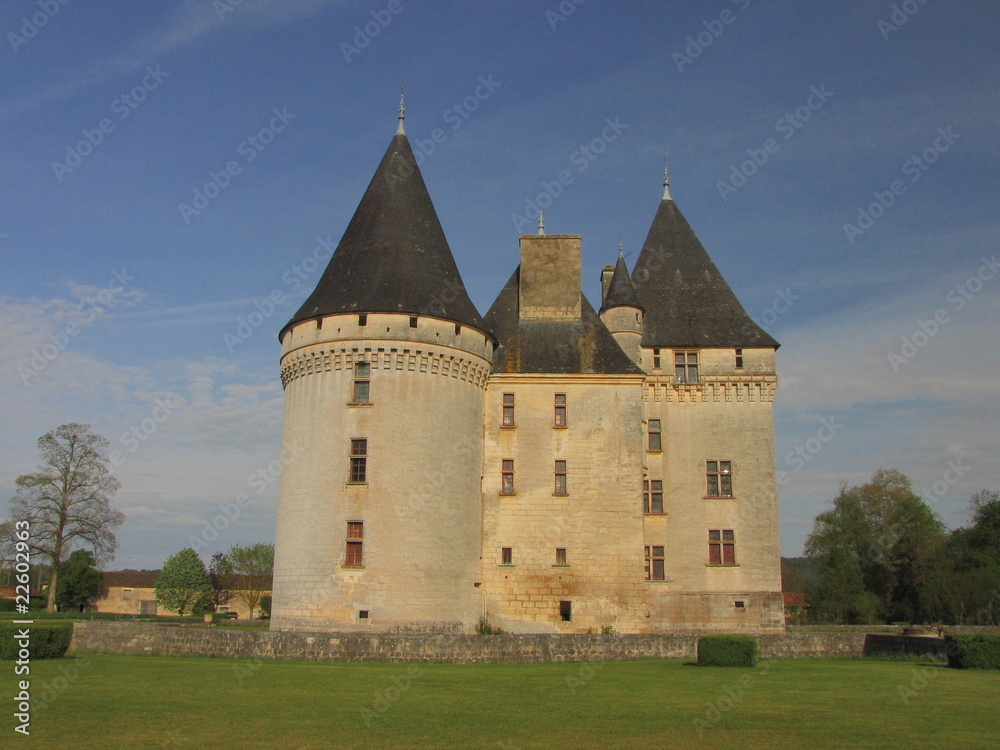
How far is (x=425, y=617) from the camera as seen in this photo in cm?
2331

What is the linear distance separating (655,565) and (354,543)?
11.2 metres

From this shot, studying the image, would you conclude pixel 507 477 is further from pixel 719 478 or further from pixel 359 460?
pixel 719 478

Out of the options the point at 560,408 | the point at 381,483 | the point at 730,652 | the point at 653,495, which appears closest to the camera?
the point at 730,652

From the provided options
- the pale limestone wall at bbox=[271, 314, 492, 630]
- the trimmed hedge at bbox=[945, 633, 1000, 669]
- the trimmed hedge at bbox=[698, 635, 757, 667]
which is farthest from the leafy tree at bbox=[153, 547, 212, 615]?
the trimmed hedge at bbox=[945, 633, 1000, 669]

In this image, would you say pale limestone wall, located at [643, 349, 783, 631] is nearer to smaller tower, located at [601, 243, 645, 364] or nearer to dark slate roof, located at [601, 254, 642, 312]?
smaller tower, located at [601, 243, 645, 364]

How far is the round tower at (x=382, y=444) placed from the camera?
23234 mm

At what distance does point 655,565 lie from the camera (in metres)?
28.8

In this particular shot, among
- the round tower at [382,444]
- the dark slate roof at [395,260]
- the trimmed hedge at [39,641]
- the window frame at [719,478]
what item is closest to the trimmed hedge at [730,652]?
the round tower at [382,444]

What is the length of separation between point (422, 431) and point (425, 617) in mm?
5370

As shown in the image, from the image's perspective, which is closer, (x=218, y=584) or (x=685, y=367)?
(x=685, y=367)

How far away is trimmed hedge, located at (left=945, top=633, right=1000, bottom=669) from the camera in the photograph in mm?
18984

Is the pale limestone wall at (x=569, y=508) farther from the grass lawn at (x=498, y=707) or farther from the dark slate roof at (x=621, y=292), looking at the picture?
the grass lawn at (x=498, y=707)

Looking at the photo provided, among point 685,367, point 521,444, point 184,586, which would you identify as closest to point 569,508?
point 521,444

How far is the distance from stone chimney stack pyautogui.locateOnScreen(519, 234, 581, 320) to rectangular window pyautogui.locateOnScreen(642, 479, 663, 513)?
662 centimetres
